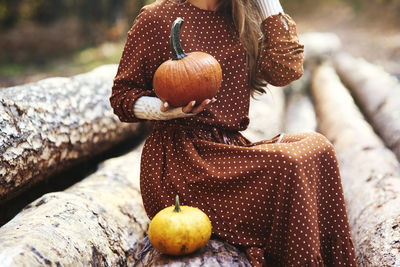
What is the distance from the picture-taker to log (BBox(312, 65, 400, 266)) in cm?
206

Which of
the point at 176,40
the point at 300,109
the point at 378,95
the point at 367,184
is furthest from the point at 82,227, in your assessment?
the point at 300,109

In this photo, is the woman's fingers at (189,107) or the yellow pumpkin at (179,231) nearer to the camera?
the yellow pumpkin at (179,231)

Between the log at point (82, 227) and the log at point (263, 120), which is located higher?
the log at point (82, 227)

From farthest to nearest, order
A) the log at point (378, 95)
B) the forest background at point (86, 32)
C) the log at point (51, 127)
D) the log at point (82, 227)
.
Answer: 1. the forest background at point (86, 32)
2. the log at point (378, 95)
3. the log at point (51, 127)
4. the log at point (82, 227)

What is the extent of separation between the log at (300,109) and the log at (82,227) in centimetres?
252

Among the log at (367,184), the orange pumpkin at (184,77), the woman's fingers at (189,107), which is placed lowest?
the log at (367,184)

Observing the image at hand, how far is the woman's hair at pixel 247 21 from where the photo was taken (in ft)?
7.06

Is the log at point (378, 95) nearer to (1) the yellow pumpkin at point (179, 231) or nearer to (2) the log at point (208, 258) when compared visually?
(2) the log at point (208, 258)

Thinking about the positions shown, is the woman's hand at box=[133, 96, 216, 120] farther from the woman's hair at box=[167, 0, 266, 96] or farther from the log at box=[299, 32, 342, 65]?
the log at box=[299, 32, 342, 65]

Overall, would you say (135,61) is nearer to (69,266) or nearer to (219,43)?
(219,43)

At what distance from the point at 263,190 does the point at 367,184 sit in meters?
1.27

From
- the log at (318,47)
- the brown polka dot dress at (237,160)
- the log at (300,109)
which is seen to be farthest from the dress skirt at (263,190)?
the log at (318,47)

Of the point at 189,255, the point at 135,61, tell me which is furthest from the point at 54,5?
the point at 189,255

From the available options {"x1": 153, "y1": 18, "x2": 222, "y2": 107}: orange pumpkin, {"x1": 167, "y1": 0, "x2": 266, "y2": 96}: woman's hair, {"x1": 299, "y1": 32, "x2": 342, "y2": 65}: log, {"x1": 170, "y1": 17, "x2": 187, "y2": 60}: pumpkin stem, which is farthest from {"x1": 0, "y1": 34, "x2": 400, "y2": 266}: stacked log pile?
{"x1": 299, "y1": 32, "x2": 342, "y2": 65}: log
